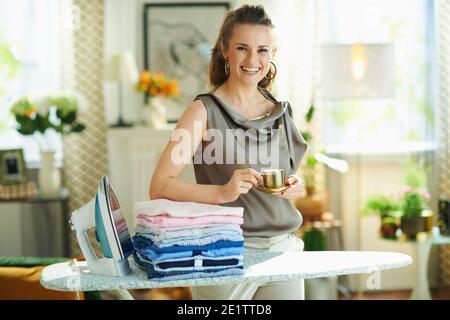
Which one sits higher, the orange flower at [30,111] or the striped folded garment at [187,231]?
the orange flower at [30,111]

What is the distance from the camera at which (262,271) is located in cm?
185

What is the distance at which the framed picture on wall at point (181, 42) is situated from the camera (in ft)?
16.8

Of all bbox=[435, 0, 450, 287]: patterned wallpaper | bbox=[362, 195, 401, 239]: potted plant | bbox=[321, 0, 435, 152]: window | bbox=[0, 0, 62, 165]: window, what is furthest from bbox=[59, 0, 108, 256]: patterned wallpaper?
bbox=[435, 0, 450, 287]: patterned wallpaper

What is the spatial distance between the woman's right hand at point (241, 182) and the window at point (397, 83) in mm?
3395

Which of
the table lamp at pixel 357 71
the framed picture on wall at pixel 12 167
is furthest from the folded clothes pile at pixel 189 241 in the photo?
the framed picture on wall at pixel 12 167

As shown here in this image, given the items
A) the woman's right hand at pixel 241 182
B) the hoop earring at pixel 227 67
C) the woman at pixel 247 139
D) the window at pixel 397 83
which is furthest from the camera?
the window at pixel 397 83

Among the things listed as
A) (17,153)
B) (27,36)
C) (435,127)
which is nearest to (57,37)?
(27,36)

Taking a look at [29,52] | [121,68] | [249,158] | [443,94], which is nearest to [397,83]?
[443,94]

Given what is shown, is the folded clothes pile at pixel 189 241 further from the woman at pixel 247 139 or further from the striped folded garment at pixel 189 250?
the woman at pixel 247 139

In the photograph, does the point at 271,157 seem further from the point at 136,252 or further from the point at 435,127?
the point at 435,127

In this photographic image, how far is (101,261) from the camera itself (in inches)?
73.5

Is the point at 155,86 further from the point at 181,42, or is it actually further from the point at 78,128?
the point at 78,128

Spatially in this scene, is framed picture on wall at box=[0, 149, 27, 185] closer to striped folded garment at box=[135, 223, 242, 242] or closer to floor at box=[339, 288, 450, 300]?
floor at box=[339, 288, 450, 300]
